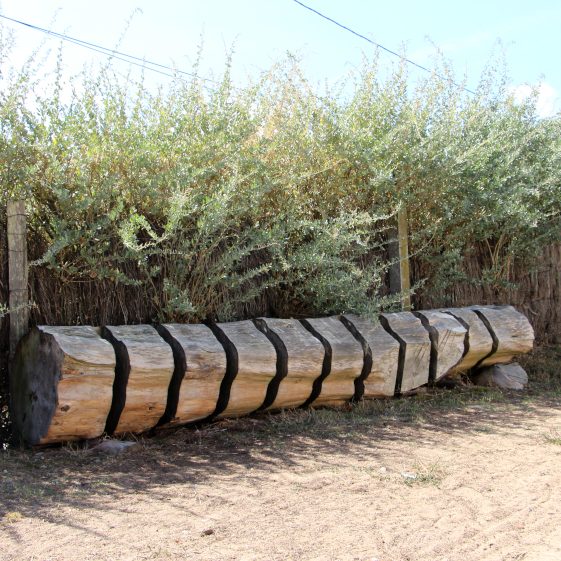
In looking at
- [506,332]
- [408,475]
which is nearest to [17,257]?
[408,475]

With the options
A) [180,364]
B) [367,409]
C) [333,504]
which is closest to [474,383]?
[367,409]

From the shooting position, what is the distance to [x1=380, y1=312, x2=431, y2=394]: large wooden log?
20.1 ft

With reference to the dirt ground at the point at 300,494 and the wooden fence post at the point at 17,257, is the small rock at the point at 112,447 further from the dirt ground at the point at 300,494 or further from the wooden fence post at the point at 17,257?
the wooden fence post at the point at 17,257

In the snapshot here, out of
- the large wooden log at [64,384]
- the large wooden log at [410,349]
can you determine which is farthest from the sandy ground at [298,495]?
the large wooden log at [410,349]

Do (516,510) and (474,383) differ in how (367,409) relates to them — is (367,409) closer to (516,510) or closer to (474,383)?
(474,383)

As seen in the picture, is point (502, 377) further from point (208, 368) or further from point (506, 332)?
point (208, 368)

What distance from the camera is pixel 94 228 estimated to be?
477 centimetres

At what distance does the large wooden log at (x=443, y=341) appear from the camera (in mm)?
6406

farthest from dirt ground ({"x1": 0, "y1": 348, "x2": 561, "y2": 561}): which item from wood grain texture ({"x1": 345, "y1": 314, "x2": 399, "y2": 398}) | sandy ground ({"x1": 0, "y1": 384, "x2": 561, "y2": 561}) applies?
wood grain texture ({"x1": 345, "y1": 314, "x2": 399, "y2": 398})

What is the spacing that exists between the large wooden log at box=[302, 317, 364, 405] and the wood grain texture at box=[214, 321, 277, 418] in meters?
0.52

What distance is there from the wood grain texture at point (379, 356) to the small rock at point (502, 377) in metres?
1.51

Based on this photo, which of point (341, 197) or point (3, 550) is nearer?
point (3, 550)

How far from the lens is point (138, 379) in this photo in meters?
4.54

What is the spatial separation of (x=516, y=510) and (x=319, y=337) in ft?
7.82
